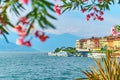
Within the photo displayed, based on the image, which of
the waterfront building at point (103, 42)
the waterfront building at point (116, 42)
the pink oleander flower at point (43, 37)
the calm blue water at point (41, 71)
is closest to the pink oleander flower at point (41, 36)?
the pink oleander flower at point (43, 37)

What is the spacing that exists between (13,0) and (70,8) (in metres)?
4.38

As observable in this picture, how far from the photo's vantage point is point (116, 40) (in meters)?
182

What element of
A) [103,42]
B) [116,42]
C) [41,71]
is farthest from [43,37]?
[103,42]

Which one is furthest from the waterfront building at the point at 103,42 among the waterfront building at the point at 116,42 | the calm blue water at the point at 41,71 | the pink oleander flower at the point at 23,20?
the pink oleander flower at the point at 23,20

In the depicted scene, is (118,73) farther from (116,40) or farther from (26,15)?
(116,40)

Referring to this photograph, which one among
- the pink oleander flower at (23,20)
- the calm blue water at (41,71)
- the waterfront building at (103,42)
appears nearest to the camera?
the pink oleander flower at (23,20)

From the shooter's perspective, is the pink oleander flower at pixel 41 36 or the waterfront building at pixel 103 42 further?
the waterfront building at pixel 103 42

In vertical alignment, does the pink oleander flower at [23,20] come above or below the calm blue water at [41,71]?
above

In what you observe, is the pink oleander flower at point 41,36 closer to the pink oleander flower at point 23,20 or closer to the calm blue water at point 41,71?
the pink oleander flower at point 23,20

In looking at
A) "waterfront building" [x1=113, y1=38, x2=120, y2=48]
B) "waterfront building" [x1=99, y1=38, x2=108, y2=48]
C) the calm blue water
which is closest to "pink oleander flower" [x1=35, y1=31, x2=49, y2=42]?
the calm blue water

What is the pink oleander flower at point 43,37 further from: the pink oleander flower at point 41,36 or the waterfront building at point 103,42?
the waterfront building at point 103,42

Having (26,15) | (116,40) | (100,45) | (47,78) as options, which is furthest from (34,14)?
(100,45)

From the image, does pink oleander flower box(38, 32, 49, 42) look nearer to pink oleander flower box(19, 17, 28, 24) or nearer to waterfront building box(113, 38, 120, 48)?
pink oleander flower box(19, 17, 28, 24)

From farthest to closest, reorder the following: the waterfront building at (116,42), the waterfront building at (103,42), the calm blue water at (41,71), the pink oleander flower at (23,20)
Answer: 1. the waterfront building at (103,42)
2. the waterfront building at (116,42)
3. the calm blue water at (41,71)
4. the pink oleander flower at (23,20)
